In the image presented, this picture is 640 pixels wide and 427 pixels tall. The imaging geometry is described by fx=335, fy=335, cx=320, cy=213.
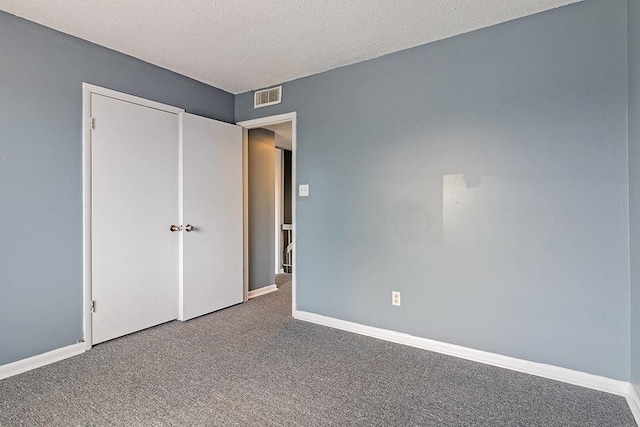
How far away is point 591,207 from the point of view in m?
2.04

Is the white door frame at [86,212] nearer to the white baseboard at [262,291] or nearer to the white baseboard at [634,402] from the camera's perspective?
the white baseboard at [262,291]

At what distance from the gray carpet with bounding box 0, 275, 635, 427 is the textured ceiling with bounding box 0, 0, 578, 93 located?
2340 mm

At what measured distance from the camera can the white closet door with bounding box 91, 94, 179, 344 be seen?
263 cm

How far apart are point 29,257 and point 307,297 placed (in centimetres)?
216

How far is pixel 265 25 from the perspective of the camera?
234 centimetres

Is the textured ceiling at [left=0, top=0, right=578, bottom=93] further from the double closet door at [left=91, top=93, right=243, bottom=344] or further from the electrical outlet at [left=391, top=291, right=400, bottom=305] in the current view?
the electrical outlet at [left=391, top=291, right=400, bottom=305]

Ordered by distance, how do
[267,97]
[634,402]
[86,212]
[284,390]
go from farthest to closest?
[267,97] < [86,212] < [284,390] < [634,402]

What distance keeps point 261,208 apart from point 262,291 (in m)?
1.05

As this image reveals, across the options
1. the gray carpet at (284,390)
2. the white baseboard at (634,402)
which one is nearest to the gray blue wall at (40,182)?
the gray carpet at (284,390)

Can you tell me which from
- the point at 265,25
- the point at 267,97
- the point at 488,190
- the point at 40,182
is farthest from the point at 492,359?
the point at 40,182

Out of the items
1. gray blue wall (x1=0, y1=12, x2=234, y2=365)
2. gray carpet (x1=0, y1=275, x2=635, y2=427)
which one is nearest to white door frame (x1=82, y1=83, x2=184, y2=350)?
gray blue wall (x1=0, y1=12, x2=234, y2=365)

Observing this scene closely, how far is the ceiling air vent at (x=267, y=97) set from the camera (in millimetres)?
3445

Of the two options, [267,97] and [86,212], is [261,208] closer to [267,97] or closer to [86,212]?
[267,97]

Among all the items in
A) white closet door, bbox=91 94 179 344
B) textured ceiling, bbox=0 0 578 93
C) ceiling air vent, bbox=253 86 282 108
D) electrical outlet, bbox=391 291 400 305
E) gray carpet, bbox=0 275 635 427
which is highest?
textured ceiling, bbox=0 0 578 93
